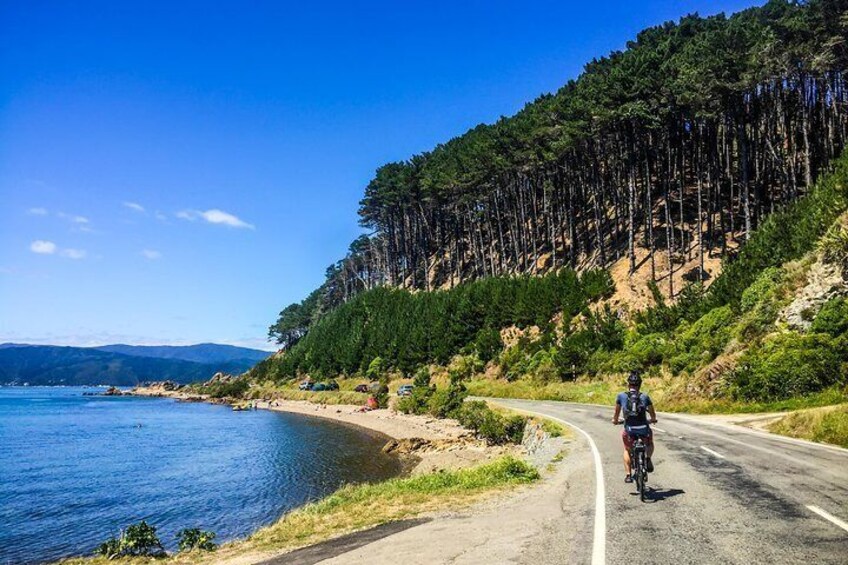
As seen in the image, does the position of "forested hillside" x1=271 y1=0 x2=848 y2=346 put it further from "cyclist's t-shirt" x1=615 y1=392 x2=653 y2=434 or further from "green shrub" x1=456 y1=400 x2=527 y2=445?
"cyclist's t-shirt" x1=615 y1=392 x2=653 y2=434

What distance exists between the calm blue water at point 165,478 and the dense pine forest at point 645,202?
1978 centimetres

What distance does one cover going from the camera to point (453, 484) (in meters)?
13.3

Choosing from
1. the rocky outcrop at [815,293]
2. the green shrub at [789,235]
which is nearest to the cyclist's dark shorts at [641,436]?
the rocky outcrop at [815,293]

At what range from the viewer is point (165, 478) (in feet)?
93.7

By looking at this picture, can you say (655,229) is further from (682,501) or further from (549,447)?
(682,501)

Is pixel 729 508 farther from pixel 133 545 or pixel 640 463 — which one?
pixel 133 545

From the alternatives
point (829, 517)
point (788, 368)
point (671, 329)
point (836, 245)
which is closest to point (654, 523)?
point (829, 517)

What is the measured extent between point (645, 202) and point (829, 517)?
Answer: 60.2 meters

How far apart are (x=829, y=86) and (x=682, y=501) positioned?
58.0 meters

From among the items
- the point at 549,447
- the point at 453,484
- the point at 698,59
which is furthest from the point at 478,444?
the point at 698,59

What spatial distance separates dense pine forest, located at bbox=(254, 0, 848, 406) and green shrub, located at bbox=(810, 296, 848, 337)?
0.16m

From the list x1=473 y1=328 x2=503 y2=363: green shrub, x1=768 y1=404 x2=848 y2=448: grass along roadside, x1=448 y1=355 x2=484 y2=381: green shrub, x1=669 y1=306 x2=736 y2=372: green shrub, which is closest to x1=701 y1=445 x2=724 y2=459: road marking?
x1=768 y1=404 x2=848 y2=448: grass along roadside

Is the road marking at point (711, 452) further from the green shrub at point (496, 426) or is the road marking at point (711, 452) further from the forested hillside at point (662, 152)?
the forested hillside at point (662, 152)

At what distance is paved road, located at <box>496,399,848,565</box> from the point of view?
6242mm
